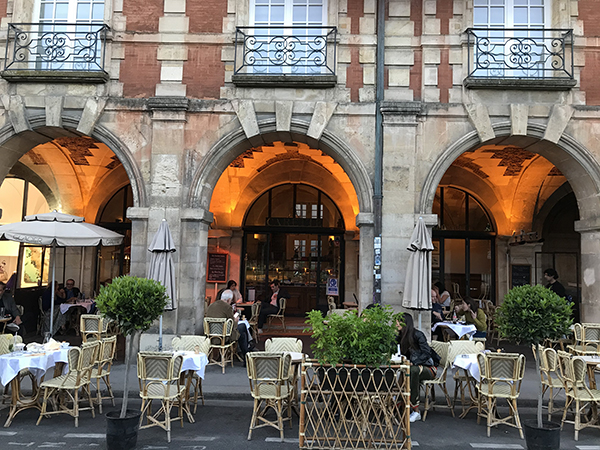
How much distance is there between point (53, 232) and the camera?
8617mm

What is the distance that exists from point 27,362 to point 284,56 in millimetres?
6838

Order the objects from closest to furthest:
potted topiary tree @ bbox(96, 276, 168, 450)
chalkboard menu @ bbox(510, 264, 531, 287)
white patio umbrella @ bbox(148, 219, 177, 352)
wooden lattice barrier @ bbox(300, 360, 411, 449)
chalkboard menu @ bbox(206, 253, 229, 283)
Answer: wooden lattice barrier @ bbox(300, 360, 411, 449) → potted topiary tree @ bbox(96, 276, 168, 450) → white patio umbrella @ bbox(148, 219, 177, 352) → chalkboard menu @ bbox(510, 264, 531, 287) → chalkboard menu @ bbox(206, 253, 229, 283)

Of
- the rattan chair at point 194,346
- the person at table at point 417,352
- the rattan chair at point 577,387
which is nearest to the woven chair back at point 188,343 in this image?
the rattan chair at point 194,346

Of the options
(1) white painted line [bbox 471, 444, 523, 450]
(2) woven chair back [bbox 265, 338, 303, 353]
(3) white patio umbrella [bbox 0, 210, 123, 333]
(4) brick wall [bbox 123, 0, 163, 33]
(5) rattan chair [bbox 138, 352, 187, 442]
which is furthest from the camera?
(4) brick wall [bbox 123, 0, 163, 33]

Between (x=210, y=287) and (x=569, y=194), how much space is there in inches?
417

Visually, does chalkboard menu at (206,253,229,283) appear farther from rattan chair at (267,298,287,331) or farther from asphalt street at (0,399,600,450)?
asphalt street at (0,399,600,450)

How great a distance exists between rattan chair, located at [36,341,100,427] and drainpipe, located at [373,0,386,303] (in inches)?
188

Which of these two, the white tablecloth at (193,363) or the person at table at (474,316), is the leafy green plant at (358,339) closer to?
the white tablecloth at (193,363)

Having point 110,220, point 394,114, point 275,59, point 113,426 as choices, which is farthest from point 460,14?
point 110,220

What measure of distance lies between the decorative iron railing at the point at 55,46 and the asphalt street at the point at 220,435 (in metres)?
6.46

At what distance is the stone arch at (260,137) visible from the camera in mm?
9008

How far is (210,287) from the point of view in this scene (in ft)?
47.4

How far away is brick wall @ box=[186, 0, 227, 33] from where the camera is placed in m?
9.38

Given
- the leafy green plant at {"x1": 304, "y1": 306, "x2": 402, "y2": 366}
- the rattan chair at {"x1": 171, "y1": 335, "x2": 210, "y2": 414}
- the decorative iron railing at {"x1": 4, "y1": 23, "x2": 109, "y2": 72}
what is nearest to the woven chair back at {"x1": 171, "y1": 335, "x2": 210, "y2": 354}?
the rattan chair at {"x1": 171, "y1": 335, "x2": 210, "y2": 414}
